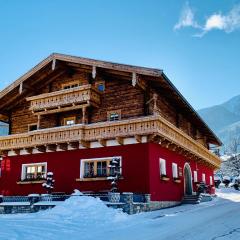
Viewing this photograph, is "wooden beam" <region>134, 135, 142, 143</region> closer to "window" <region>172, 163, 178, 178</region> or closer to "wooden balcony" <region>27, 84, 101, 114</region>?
"wooden balcony" <region>27, 84, 101, 114</region>

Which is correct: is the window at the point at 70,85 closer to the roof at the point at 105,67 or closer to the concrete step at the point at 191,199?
the roof at the point at 105,67

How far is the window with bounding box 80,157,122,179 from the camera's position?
20344 millimetres

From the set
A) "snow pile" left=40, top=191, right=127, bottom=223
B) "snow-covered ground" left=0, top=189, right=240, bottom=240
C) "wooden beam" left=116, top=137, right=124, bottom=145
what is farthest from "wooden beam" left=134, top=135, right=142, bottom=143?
"snow-covered ground" left=0, top=189, right=240, bottom=240

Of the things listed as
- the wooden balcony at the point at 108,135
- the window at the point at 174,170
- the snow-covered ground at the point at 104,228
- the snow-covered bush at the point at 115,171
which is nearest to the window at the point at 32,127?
the wooden balcony at the point at 108,135

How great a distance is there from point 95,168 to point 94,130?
8.08 ft

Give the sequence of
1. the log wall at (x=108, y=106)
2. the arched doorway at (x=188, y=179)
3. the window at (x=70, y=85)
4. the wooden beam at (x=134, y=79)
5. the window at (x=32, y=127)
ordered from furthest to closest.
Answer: the arched doorway at (x=188, y=179)
the window at (x=32, y=127)
the window at (x=70, y=85)
the log wall at (x=108, y=106)
the wooden beam at (x=134, y=79)

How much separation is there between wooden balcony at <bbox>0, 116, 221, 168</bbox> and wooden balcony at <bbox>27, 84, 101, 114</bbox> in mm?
1700

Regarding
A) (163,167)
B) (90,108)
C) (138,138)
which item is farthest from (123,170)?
(90,108)

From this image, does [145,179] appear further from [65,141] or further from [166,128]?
[65,141]

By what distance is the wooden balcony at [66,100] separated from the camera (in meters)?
21.2

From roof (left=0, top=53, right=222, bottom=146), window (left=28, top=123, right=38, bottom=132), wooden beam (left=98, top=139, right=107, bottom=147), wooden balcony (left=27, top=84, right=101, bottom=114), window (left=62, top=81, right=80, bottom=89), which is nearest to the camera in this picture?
roof (left=0, top=53, right=222, bottom=146)

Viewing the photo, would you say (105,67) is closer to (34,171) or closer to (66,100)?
(66,100)

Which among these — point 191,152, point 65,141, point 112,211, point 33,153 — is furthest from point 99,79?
point 112,211

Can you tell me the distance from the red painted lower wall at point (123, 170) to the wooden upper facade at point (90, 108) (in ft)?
1.84
